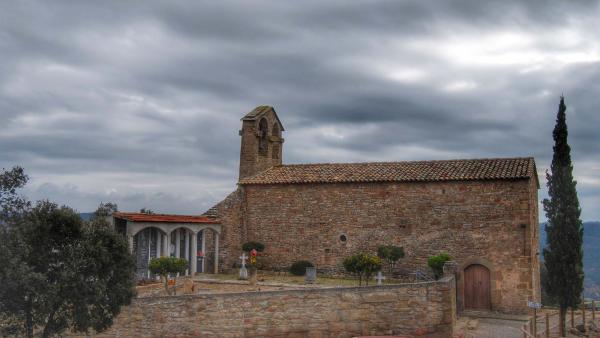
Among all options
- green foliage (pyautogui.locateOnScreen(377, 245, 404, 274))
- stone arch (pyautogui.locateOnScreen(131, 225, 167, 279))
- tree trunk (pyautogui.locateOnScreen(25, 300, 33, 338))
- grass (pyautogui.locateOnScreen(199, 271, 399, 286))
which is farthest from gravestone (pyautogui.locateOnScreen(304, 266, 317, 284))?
tree trunk (pyautogui.locateOnScreen(25, 300, 33, 338))

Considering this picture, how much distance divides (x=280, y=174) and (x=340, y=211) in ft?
13.7

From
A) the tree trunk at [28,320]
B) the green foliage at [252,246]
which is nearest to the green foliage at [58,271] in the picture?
the tree trunk at [28,320]

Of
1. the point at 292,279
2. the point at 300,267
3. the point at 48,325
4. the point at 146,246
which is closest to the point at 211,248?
the point at 300,267

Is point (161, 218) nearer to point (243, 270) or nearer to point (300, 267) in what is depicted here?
point (243, 270)

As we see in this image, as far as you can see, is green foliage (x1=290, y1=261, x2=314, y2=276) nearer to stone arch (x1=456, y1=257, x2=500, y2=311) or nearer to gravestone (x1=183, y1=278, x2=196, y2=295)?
gravestone (x1=183, y1=278, x2=196, y2=295)

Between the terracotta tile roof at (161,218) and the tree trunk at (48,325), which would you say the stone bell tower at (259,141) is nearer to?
the terracotta tile roof at (161,218)

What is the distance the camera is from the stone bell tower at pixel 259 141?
32.1 meters

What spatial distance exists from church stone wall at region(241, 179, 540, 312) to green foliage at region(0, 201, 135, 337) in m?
14.5

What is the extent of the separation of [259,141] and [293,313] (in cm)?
1617

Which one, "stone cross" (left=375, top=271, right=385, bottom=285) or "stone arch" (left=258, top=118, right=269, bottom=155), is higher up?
"stone arch" (left=258, top=118, right=269, bottom=155)

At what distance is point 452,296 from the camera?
1775 cm

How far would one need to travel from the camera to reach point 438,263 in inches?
954

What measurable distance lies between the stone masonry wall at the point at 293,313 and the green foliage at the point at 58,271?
3154 millimetres

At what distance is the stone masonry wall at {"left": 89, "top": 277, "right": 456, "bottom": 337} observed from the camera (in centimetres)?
1761
